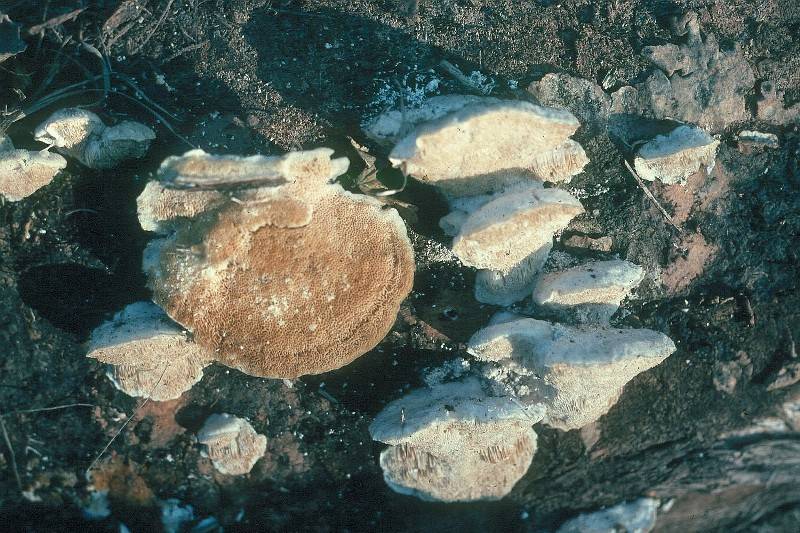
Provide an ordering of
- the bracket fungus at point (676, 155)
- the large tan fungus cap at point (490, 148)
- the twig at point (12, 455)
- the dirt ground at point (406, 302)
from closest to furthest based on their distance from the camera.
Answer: the large tan fungus cap at point (490, 148) < the bracket fungus at point (676, 155) < the dirt ground at point (406, 302) < the twig at point (12, 455)

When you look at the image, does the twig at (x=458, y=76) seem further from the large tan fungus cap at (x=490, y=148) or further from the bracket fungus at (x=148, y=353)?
the bracket fungus at (x=148, y=353)

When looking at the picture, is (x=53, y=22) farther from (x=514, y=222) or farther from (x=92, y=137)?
(x=514, y=222)

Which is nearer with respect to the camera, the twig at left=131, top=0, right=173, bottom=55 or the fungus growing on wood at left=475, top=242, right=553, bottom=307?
the fungus growing on wood at left=475, top=242, right=553, bottom=307

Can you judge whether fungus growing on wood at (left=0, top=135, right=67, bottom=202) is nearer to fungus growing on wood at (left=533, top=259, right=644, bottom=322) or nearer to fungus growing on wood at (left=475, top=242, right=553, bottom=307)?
fungus growing on wood at (left=475, top=242, right=553, bottom=307)

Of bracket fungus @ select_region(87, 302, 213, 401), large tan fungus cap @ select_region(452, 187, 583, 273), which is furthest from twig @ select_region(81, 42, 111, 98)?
large tan fungus cap @ select_region(452, 187, 583, 273)

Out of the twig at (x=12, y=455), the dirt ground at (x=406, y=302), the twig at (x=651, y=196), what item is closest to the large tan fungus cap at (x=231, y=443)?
the dirt ground at (x=406, y=302)
